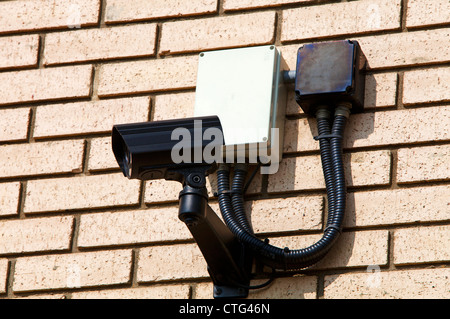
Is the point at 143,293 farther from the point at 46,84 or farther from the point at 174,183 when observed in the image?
the point at 46,84

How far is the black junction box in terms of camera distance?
10.8ft

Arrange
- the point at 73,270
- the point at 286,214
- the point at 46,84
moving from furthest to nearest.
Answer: the point at 46,84, the point at 73,270, the point at 286,214

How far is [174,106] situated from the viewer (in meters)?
3.56

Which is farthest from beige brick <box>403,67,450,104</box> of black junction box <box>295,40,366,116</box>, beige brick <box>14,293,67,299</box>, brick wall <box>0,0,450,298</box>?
beige brick <box>14,293,67,299</box>

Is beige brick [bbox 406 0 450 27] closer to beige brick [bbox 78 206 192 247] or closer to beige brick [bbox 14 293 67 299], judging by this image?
beige brick [bbox 78 206 192 247]

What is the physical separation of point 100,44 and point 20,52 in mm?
316

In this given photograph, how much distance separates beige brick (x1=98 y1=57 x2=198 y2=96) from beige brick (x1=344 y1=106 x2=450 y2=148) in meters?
0.61

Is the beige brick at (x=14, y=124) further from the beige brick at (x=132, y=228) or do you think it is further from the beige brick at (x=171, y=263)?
the beige brick at (x=171, y=263)

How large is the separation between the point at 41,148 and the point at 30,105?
0.19 metres

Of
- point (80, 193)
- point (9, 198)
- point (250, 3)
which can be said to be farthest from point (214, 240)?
point (250, 3)

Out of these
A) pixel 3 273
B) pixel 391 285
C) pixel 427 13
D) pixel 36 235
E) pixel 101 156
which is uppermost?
pixel 427 13

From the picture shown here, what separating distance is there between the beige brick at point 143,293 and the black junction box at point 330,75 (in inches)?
28.3

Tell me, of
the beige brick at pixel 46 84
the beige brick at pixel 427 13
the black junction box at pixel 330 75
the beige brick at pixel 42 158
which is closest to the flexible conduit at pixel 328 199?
the black junction box at pixel 330 75
